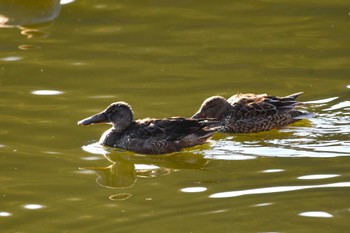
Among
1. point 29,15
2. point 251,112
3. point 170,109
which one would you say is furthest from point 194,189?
point 29,15

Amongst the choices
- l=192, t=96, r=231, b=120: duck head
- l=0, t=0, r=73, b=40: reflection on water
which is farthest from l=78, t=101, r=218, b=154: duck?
l=0, t=0, r=73, b=40: reflection on water

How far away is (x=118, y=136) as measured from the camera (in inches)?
486

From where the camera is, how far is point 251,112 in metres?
13.1

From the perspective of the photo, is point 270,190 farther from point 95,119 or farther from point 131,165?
point 95,119

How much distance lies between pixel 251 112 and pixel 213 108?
23.7 inches

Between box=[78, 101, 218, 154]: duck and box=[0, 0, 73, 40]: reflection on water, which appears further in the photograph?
box=[0, 0, 73, 40]: reflection on water

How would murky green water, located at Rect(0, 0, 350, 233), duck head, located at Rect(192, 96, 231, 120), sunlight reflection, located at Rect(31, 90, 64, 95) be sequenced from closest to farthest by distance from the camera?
murky green water, located at Rect(0, 0, 350, 233) < duck head, located at Rect(192, 96, 231, 120) < sunlight reflection, located at Rect(31, 90, 64, 95)

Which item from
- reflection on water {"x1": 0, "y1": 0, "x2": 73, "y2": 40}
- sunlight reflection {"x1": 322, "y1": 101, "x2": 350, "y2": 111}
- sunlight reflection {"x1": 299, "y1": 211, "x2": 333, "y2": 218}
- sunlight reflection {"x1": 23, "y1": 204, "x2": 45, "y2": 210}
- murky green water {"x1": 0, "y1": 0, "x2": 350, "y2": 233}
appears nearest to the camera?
sunlight reflection {"x1": 299, "y1": 211, "x2": 333, "y2": 218}

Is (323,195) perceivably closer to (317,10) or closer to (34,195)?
(34,195)

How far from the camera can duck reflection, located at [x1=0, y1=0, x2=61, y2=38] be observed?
52.7 ft

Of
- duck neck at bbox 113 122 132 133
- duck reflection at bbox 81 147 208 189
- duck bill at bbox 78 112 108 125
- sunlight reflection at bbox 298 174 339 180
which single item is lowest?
sunlight reflection at bbox 298 174 339 180

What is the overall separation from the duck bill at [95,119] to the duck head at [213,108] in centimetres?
109

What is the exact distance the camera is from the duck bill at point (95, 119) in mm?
12148

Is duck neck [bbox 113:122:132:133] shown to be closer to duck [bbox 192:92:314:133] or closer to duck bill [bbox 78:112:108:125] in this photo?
duck bill [bbox 78:112:108:125]
